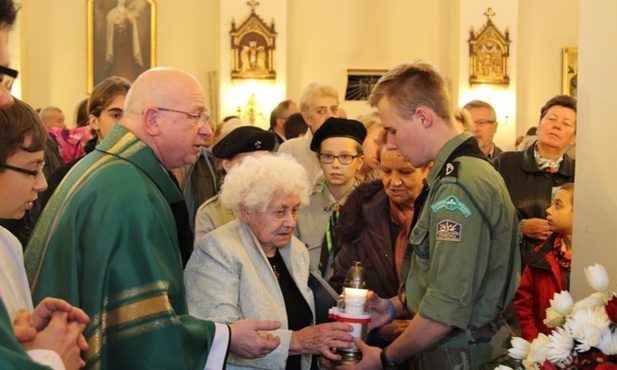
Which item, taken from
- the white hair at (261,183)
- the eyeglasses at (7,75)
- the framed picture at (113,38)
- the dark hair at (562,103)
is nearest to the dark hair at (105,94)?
the white hair at (261,183)

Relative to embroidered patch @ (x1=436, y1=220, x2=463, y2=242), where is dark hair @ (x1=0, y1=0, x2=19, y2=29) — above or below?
above

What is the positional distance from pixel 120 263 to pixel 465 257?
119 cm

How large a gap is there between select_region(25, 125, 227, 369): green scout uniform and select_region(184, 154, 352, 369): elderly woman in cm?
63

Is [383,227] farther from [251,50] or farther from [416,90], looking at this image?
[251,50]

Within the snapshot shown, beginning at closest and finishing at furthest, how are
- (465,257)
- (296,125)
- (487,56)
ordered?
(465,257), (296,125), (487,56)

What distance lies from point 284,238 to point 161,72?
931 millimetres

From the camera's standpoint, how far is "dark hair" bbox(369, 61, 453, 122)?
3.15 meters

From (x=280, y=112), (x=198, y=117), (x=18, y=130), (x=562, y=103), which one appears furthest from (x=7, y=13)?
(x=280, y=112)

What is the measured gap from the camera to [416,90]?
3.15m

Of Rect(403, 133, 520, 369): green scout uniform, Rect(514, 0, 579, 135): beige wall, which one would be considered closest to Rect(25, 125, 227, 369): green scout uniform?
Rect(403, 133, 520, 369): green scout uniform

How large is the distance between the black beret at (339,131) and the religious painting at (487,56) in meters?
10.9

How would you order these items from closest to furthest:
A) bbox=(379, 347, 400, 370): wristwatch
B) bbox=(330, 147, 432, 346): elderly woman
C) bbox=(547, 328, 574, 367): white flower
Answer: bbox=(547, 328, 574, 367): white flower < bbox=(379, 347, 400, 370): wristwatch < bbox=(330, 147, 432, 346): elderly woman

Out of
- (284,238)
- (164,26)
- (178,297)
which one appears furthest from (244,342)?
(164,26)

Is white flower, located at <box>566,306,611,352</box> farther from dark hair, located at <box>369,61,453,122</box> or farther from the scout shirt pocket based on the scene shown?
dark hair, located at <box>369,61,453,122</box>
